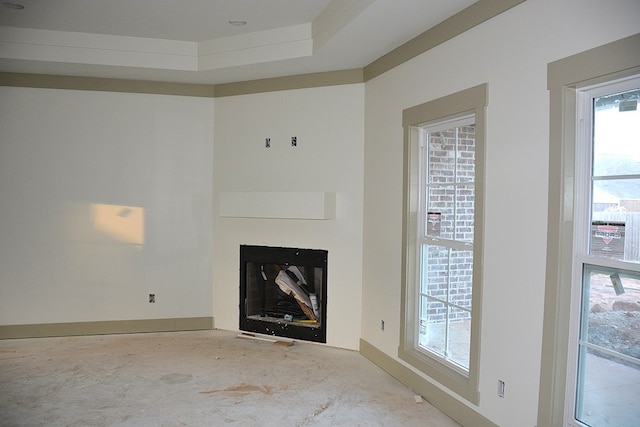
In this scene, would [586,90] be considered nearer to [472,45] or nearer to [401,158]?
[472,45]

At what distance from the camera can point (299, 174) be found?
5.26m

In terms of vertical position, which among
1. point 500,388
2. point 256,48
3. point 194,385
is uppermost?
point 256,48

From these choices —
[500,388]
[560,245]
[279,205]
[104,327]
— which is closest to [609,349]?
[560,245]

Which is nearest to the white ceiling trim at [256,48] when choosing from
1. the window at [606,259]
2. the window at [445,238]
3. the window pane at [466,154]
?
the window at [445,238]

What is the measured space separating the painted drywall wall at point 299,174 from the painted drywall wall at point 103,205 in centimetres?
25

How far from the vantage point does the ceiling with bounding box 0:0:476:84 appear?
3914mm

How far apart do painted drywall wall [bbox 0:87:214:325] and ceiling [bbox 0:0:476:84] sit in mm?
411

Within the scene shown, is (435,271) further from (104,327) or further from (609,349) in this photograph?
(104,327)

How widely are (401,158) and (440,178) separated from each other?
461mm

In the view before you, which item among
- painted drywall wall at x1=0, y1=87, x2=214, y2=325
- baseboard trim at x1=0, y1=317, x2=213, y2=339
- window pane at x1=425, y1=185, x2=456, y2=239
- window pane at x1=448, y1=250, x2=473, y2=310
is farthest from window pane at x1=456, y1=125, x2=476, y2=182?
baseboard trim at x1=0, y1=317, x2=213, y2=339

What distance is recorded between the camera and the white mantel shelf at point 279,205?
Answer: 16.1ft

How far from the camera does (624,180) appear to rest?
91.6 inches

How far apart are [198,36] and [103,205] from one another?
206 centimetres

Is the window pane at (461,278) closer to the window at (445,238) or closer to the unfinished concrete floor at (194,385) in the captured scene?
the window at (445,238)
